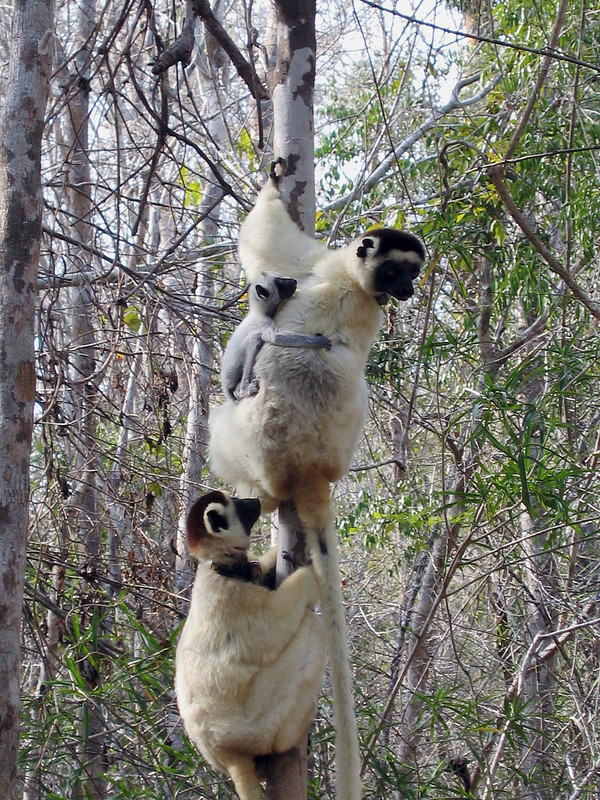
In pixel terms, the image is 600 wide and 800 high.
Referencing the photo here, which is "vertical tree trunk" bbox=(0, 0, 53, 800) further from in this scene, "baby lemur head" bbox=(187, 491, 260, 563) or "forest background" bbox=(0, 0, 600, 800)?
"baby lemur head" bbox=(187, 491, 260, 563)

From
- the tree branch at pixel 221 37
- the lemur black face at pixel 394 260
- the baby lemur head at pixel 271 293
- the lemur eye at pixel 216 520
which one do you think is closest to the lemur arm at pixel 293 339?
the baby lemur head at pixel 271 293

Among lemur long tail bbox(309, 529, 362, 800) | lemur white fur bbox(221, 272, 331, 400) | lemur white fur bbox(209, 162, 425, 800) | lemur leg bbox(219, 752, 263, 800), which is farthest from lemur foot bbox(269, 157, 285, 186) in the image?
lemur leg bbox(219, 752, 263, 800)

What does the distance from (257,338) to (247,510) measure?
781 millimetres

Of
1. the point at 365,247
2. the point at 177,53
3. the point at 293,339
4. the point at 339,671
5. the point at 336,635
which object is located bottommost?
the point at 339,671

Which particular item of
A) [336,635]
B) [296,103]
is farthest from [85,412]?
[336,635]

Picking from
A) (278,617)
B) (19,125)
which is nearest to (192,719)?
(278,617)

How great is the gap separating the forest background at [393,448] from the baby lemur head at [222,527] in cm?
78

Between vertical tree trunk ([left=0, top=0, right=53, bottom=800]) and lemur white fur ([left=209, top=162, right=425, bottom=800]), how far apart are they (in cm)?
96

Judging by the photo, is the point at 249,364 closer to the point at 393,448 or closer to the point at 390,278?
the point at 390,278

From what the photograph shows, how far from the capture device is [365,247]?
3.77m

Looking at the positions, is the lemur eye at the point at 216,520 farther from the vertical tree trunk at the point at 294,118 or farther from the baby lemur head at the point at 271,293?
the baby lemur head at the point at 271,293

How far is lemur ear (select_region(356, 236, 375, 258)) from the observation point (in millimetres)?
3754

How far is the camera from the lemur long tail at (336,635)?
2.83 meters

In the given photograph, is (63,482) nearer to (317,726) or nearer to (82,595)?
(82,595)
